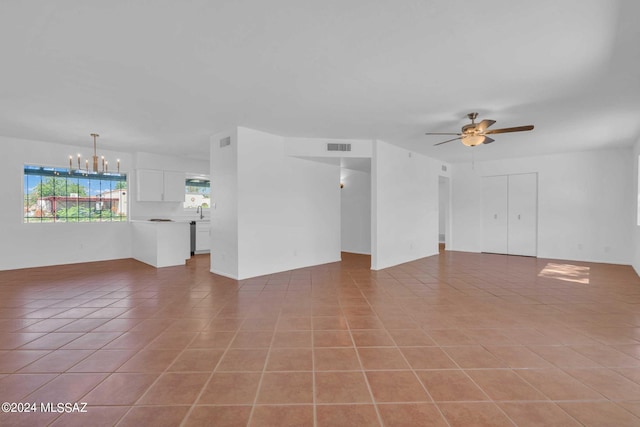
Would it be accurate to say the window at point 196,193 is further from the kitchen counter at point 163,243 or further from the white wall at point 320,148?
the white wall at point 320,148

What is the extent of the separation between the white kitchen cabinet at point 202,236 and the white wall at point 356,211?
391 centimetres

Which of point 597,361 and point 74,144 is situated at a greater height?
point 74,144

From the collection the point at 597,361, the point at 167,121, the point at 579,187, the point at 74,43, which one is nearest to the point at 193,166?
the point at 167,121

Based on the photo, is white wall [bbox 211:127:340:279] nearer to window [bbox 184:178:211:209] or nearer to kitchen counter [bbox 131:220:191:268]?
kitchen counter [bbox 131:220:191:268]

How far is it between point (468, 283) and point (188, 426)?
176 inches

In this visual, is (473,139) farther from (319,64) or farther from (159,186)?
(159,186)

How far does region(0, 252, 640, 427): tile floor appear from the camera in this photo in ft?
5.68

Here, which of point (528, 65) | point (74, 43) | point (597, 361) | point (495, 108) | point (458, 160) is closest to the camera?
point (597, 361)

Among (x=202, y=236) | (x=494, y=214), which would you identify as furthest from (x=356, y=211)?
(x=202, y=236)

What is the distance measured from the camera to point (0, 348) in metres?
2.50

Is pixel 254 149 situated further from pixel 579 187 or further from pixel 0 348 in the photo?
pixel 579 187

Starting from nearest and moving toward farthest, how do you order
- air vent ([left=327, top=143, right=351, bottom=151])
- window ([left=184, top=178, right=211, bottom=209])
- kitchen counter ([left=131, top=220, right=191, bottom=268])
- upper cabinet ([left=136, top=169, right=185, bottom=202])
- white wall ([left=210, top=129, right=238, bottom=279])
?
white wall ([left=210, top=129, right=238, bottom=279]) → air vent ([left=327, top=143, right=351, bottom=151]) → kitchen counter ([left=131, top=220, right=191, bottom=268]) → upper cabinet ([left=136, top=169, right=185, bottom=202]) → window ([left=184, top=178, right=211, bottom=209])

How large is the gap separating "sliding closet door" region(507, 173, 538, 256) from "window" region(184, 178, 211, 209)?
27.8 feet

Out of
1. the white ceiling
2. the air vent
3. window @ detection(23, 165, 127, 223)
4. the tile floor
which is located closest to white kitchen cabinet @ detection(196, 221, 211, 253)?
window @ detection(23, 165, 127, 223)
